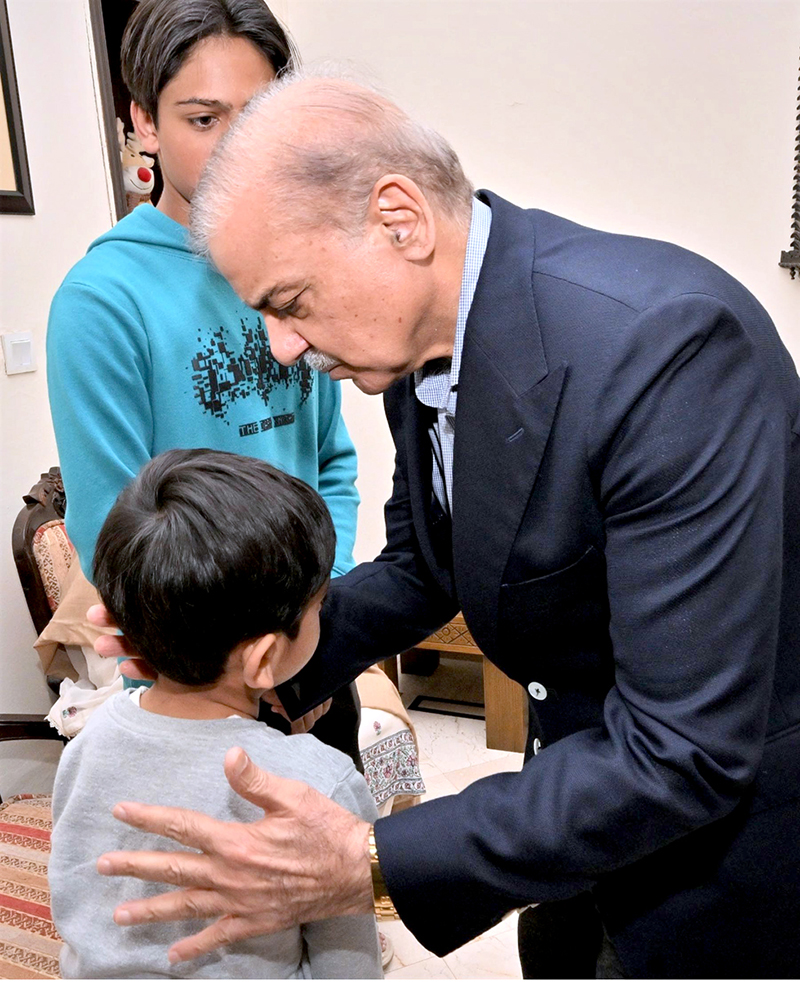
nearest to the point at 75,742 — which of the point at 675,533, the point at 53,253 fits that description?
the point at 675,533

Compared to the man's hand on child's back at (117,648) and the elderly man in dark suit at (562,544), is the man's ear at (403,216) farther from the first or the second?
the man's hand on child's back at (117,648)

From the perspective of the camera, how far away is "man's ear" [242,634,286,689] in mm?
979

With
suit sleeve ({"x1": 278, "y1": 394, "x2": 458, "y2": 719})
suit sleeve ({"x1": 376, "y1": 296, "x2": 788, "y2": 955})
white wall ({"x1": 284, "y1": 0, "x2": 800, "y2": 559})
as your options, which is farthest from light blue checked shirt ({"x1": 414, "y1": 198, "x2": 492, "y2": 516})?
white wall ({"x1": 284, "y1": 0, "x2": 800, "y2": 559})

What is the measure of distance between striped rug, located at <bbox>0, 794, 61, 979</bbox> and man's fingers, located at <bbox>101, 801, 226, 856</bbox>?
3.17 ft

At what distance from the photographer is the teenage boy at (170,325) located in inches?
52.3

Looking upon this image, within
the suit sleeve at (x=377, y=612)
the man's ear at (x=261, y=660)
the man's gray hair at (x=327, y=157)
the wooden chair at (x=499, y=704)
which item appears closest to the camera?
the man's gray hair at (x=327, y=157)

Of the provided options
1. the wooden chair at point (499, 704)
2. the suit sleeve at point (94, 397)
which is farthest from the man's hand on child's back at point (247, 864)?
the wooden chair at point (499, 704)

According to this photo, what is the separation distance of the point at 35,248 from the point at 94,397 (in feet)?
4.53

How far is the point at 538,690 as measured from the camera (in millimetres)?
1035

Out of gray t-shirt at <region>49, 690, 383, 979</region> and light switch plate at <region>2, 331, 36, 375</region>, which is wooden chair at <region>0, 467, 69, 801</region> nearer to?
light switch plate at <region>2, 331, 36, 375</region>

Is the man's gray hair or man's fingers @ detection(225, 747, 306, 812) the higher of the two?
the man's gray hair

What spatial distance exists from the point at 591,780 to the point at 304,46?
11.4ft

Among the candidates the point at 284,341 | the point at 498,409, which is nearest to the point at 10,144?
the point at 284,341

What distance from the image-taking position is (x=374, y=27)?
343 centimetres
